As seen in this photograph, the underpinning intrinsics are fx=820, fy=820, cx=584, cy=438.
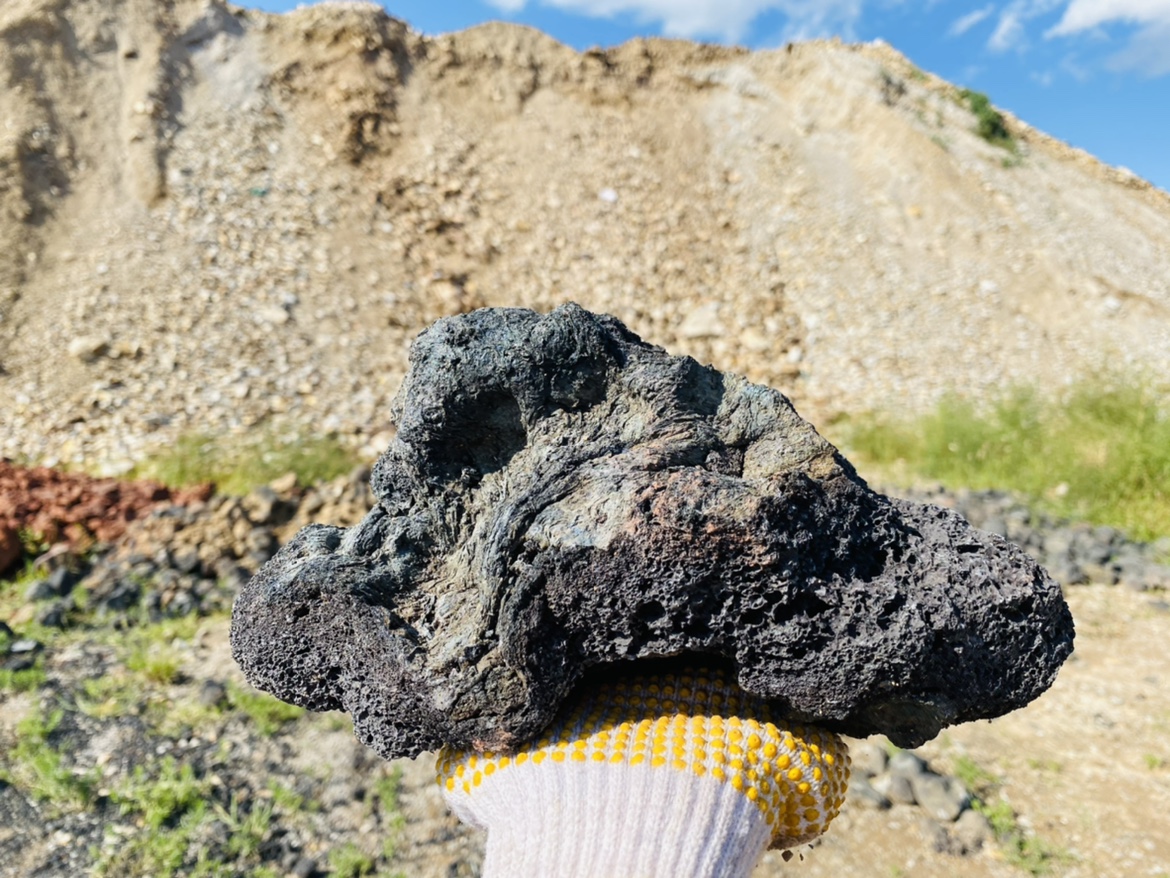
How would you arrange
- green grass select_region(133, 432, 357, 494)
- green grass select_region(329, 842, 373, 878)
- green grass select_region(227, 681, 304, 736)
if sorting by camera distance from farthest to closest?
green grass select_region(133, 432, 357, 494) → green grass select_region(227, 681, 304, 736) → green grass select_region(329, 842, 373, 878)

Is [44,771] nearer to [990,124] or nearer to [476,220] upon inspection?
[476,220]

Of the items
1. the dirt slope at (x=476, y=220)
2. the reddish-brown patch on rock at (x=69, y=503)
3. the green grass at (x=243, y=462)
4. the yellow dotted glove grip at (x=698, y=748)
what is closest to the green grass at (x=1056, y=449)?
the dirt slope at (x=476, y=220)

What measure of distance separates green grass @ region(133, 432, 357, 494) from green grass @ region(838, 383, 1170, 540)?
20.1 ft

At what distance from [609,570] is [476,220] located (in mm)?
11833

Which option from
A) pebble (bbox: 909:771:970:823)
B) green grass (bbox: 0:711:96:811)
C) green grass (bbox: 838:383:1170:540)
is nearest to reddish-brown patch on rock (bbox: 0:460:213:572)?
green grass (bbox: 0:711:96:811)

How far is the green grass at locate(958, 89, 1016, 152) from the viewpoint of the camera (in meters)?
14.9

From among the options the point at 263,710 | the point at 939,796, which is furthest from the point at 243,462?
the point at 939,796

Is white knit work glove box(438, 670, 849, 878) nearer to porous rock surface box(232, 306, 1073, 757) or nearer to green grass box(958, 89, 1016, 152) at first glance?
porous rock surface box(232, 306, 1073, 757)

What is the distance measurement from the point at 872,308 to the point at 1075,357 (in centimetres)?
274

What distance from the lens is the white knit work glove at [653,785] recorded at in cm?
149

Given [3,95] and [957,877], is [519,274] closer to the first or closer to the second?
[3,95]

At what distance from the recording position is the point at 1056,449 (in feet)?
28.8

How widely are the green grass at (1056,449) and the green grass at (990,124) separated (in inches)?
269

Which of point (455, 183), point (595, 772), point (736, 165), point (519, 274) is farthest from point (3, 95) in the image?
point (595, 772)
